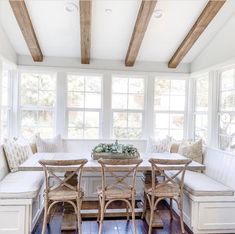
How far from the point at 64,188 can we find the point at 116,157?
74 centimetres

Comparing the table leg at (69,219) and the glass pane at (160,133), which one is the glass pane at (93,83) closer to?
the glass pane at (160,133)

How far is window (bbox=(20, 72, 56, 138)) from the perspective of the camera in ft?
15.3

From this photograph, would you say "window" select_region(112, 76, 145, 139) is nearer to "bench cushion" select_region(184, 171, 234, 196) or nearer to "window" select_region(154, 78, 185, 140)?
"window" select_region(154, 78, 185, 140)

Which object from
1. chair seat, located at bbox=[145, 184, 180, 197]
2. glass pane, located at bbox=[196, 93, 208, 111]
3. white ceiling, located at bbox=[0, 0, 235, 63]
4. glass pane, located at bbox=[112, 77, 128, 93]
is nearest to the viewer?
chair seat, located at bbox=[145, 184, 180, 197]

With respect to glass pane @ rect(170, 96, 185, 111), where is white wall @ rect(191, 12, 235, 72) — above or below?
above

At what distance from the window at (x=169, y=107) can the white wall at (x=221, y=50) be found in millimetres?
651

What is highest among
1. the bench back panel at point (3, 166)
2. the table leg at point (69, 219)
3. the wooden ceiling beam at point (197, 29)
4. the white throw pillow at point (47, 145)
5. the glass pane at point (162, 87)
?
the wooden ceiling beam at point (197, 29)

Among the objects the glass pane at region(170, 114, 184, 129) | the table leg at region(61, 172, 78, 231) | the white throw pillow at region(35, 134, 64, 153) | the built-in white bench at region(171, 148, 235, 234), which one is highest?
the glass pane at region(170, 114, 184, 129)

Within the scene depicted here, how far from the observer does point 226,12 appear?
3.49 metres

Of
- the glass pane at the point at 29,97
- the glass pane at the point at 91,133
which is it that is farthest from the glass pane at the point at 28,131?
the glass pane at the point at 91,133

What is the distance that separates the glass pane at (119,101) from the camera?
488 cm

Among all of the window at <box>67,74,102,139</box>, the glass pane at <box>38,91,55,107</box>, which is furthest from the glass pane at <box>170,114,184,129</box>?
the glass pane at <box>38,91,55,107</box>

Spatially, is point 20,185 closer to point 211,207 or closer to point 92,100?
point 92,100

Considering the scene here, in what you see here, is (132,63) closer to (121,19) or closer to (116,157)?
(121,19)
